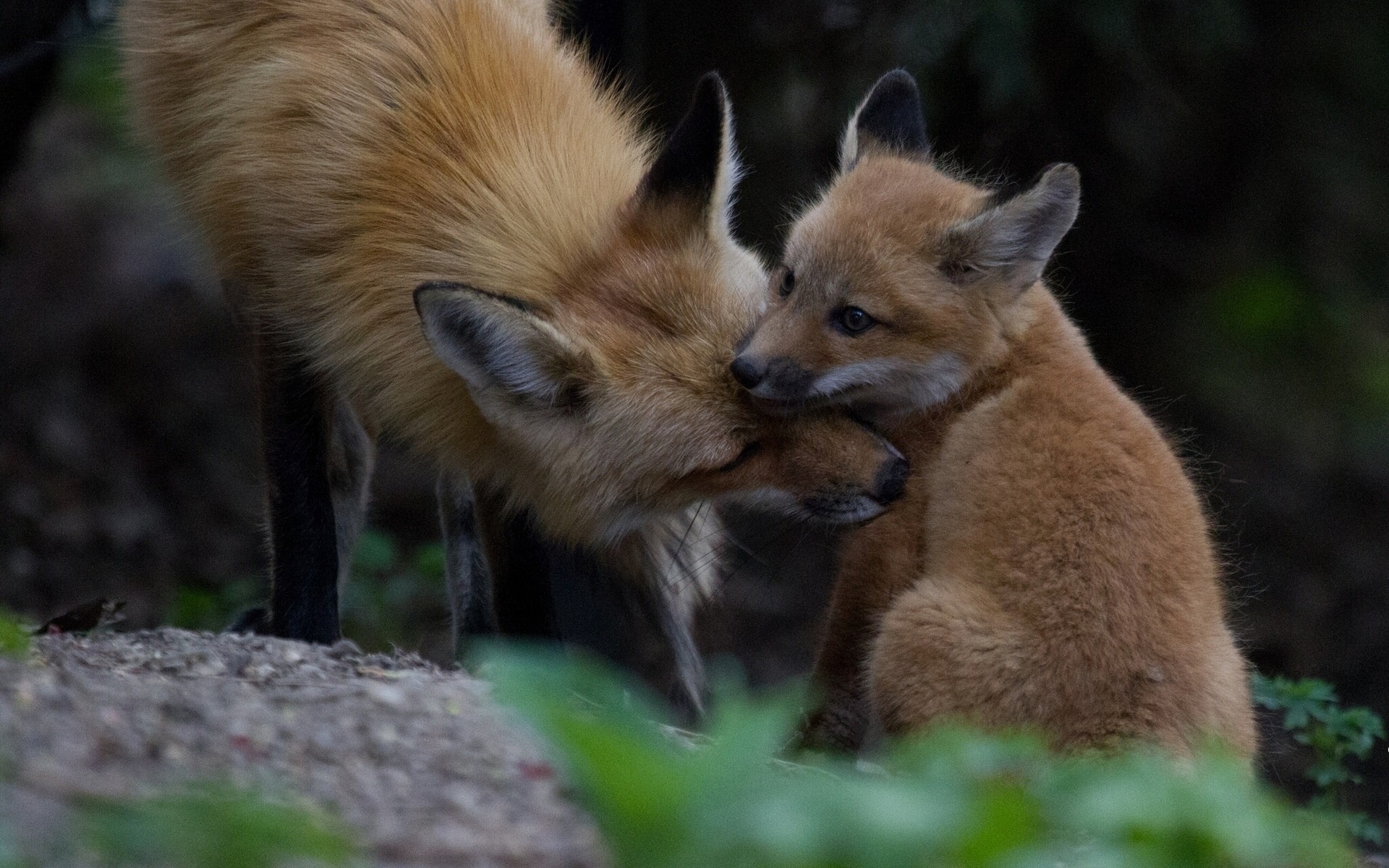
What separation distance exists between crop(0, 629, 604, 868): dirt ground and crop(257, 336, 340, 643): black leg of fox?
3.06 feet

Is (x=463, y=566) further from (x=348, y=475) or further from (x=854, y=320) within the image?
(x=854, y=320)

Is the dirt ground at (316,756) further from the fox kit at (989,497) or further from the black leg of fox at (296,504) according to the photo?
Result: the fox kit at (989,497)

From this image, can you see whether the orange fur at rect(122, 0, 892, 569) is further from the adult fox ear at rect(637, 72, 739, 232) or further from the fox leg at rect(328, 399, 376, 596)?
the fox leg at rect(328, 399, 376, 596)

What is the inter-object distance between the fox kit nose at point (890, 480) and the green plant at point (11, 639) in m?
1.98

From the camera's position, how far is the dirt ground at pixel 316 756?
198 centimetres

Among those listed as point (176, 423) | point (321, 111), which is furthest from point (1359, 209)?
point (176, 423)

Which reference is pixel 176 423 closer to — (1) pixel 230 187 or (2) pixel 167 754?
(1) pixel 230 187

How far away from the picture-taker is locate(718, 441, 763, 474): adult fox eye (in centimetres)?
366

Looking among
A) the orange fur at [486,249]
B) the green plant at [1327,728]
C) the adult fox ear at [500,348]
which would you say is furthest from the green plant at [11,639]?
the green plant at [1327,728]

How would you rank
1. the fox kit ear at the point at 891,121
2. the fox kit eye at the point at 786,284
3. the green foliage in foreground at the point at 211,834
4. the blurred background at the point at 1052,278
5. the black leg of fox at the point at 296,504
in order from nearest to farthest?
the green foliage in foreground at the point at 211,834 → the fox kit eye at the point at 786,284 → the black leg of fox at the point at 296,504 → the fox kit ear at the point at 891,121 → the blurred background at the point at 1052,278

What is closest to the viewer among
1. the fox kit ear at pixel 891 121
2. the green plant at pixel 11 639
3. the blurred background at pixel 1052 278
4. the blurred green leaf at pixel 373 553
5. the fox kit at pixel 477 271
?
the green plant at pixel 11 639

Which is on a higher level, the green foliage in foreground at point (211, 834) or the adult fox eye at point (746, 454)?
the green foliage in foreground at point (211, 834)

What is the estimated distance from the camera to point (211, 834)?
154 centimetres

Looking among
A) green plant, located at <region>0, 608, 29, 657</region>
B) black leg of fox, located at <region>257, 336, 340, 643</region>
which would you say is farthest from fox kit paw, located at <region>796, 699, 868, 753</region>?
green plant, located at <region>0, 608, 29, 657</region>
